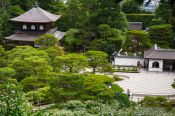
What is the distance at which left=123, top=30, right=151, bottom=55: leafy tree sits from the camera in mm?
36375

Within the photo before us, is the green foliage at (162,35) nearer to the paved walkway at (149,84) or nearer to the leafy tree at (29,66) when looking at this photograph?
the paved walkway at (149,84)

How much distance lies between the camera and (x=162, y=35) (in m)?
36.7

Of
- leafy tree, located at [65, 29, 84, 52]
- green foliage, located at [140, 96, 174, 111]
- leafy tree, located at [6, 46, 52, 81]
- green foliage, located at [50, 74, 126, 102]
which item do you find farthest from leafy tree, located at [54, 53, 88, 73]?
leafy tree, located at [65, 29, 84, 52]

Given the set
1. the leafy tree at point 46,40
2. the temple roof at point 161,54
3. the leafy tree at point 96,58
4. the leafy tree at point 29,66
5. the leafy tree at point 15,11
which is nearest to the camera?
the leafy tree at point 29,66

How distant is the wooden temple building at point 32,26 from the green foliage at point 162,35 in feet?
29.1

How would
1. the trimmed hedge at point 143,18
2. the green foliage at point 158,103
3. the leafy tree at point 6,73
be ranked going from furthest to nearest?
the trimmed hedge at point 143,18, the leafy tree at point 6,73, the green foliage at point 158,103

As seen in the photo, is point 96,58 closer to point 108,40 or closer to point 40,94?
point 108,40

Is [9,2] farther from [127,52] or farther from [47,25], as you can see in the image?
[127,52]

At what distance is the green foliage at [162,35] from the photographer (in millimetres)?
36269

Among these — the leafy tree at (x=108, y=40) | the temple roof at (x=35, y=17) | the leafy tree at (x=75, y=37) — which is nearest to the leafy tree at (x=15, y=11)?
the temple roof at (x=35, y=17)

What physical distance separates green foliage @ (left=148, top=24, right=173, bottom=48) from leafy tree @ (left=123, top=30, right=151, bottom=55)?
75 cm

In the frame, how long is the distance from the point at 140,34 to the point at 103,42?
337 cm

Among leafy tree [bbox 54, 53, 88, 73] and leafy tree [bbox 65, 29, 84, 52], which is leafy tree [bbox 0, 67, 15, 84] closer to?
leafy tree [bbox 54, 53, 88, 73]

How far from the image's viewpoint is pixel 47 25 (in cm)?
4012
